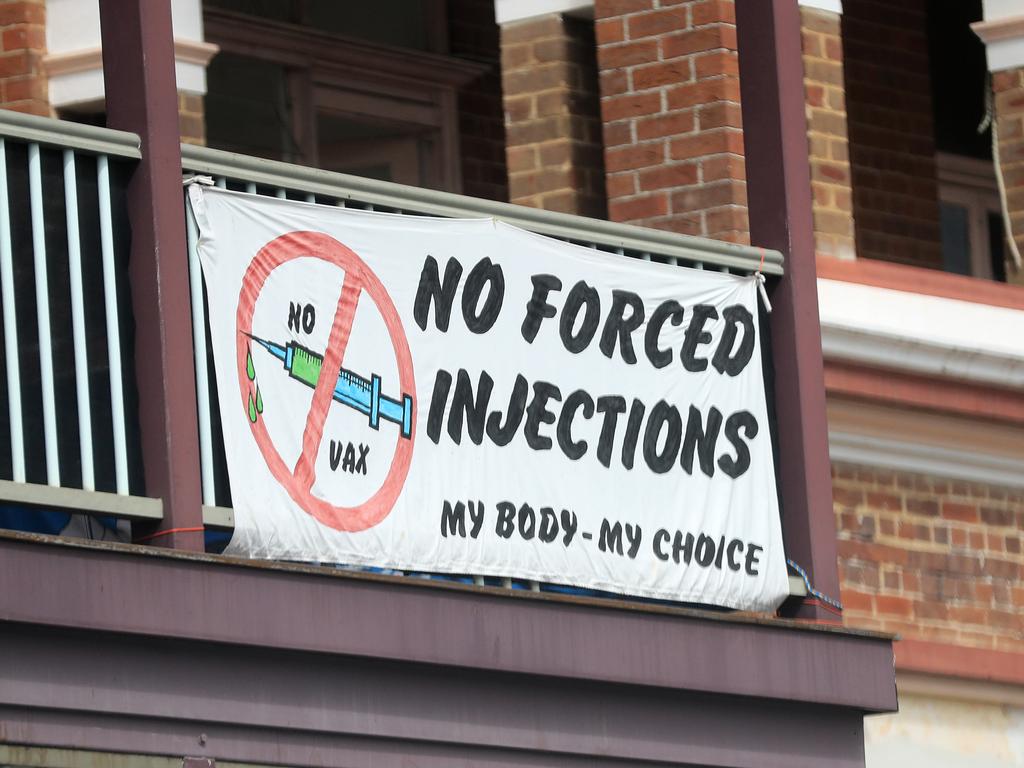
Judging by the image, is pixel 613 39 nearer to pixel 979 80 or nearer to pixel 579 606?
pixel 579 606

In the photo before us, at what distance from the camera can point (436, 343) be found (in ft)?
26.9

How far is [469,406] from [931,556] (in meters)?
3.00

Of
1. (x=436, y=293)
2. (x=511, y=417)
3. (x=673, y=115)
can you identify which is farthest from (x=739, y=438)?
(x=673, y=115)

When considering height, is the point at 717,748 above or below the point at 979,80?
below

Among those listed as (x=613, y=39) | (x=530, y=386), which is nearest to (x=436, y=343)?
(x=530, y=386)

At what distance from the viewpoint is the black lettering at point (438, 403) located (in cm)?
809

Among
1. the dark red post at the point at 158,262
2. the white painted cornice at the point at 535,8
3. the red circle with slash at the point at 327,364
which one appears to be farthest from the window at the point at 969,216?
the dark red post at the point at 158,262

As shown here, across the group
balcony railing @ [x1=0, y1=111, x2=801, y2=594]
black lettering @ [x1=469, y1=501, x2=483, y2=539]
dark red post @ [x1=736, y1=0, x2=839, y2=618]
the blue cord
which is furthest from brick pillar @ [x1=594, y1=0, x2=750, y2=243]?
balcony railing @ [x1=0, y1=111, x2=801, y2=594]

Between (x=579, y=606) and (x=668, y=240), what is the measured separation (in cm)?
149

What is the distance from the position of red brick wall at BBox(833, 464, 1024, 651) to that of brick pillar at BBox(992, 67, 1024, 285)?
1.42 metres

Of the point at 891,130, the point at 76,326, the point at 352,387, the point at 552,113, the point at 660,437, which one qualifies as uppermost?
the point at 891,130

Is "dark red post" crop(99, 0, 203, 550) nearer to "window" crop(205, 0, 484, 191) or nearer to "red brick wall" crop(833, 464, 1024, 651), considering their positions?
"red brick wall" crop(833, 464, 1024, 651)

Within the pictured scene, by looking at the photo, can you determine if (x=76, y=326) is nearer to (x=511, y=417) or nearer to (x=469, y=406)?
(x=469, y=406)

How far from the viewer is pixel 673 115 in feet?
34.4
